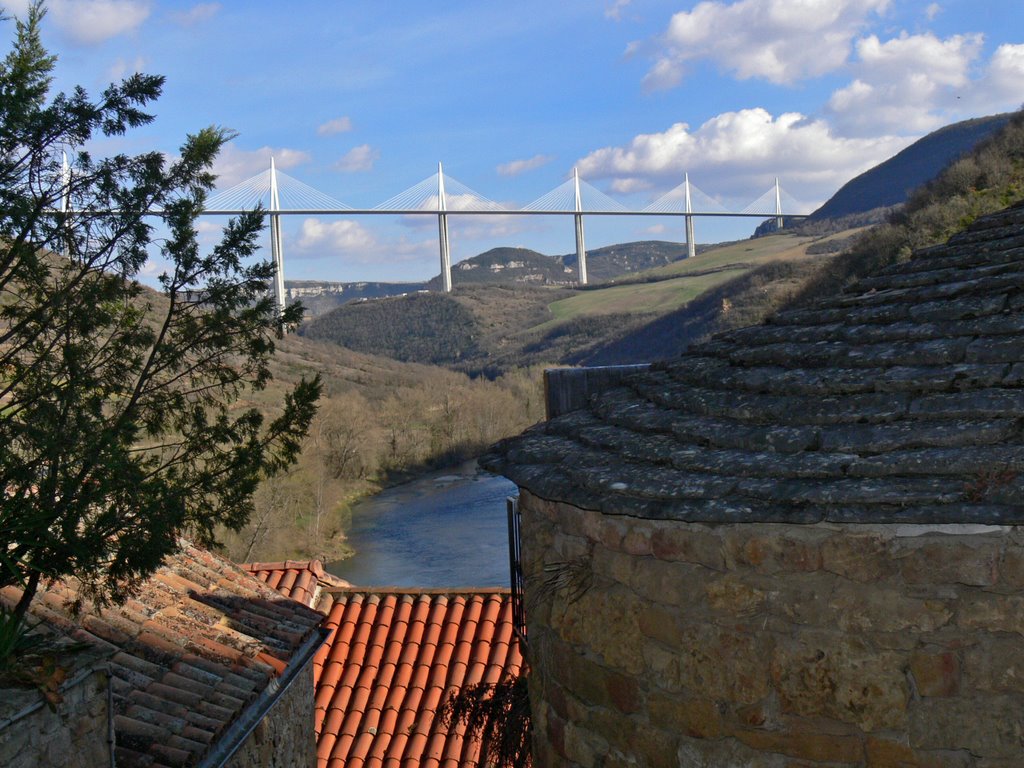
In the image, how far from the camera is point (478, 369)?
6300cm

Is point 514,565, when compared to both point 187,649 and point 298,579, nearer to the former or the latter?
point 187,649

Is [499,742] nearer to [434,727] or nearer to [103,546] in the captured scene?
Answer: [103,546]

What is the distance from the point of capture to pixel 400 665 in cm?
801

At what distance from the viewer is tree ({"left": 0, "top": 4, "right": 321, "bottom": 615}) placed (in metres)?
4.30

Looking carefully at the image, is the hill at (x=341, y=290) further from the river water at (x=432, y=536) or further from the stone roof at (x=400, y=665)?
the stone roof at (x=400, y=665)

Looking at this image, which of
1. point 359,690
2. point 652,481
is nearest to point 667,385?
point 652,481

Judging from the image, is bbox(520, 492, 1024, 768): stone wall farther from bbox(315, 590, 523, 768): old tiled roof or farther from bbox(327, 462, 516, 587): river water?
bbox(327, 462, 516, 587): river water

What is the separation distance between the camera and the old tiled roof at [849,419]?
234cm

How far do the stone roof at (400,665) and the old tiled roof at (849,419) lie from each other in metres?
4.04

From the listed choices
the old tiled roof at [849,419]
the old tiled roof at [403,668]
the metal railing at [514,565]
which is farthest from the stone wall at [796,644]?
the old tiled roof at [403,668]

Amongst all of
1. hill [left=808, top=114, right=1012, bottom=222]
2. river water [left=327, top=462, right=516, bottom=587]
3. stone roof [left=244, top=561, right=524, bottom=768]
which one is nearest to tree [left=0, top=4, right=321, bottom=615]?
stone roof [left=244, top=561, right=524, bottom=768]

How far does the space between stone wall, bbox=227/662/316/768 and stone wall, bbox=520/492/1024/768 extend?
296cm

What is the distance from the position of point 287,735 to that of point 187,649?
1144 mm

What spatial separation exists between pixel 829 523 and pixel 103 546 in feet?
10.3
